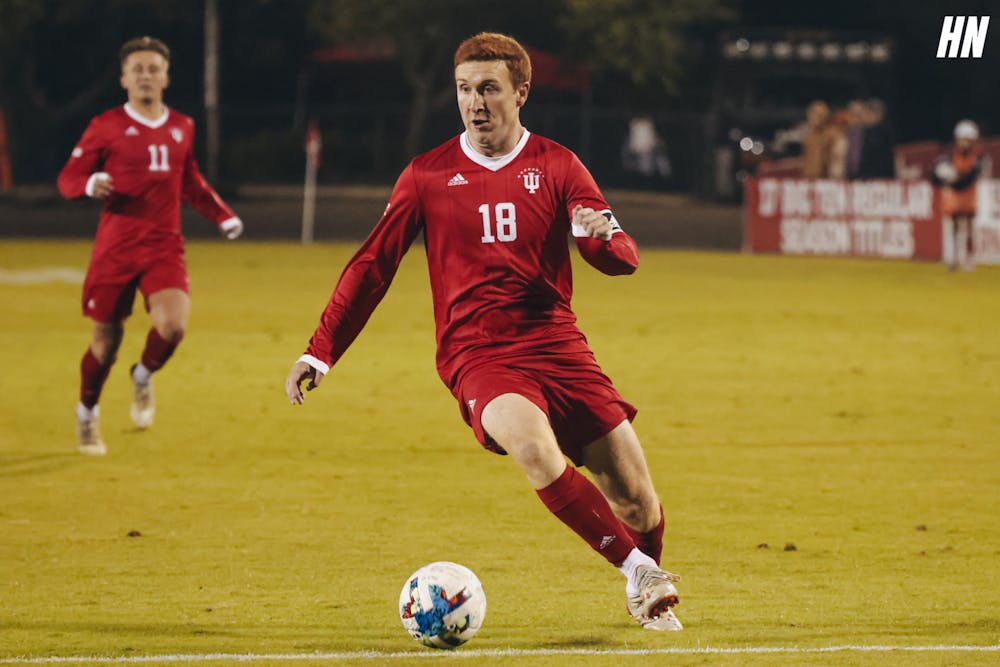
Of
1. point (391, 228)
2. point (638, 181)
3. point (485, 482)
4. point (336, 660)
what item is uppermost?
point (391, 228)

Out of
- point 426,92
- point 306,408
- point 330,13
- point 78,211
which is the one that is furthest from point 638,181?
point 306,408

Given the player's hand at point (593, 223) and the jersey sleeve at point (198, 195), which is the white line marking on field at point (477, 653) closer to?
the player's hand at point (593, 223)

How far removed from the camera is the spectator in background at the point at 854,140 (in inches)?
1316

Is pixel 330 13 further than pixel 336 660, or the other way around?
pixel 330 13

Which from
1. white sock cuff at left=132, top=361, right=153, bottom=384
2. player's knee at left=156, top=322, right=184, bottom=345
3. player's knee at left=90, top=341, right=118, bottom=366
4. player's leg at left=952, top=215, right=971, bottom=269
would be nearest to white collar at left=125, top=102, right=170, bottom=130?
player's knee at left=156, top=322, right=184, bottom=345

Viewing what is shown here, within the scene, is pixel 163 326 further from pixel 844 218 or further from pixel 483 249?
pixel 844 218

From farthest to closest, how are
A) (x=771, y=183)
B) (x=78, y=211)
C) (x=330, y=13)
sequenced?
(x=330, y=13)
(x=78, y=211)
(x=771, y=183)

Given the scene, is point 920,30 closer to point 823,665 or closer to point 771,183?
point 771,183

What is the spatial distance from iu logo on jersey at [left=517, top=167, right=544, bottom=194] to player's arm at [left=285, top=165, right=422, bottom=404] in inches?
16.0

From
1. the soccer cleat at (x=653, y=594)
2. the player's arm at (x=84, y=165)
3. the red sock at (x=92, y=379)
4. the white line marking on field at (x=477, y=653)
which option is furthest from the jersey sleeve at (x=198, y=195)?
the soccer cleat at (x=653, y=594)

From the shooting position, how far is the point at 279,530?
29.9 ft

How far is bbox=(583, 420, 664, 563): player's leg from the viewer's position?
6777mm

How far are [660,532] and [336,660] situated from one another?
1372mm

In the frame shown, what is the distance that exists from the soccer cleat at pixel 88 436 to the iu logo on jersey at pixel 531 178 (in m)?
5.58
